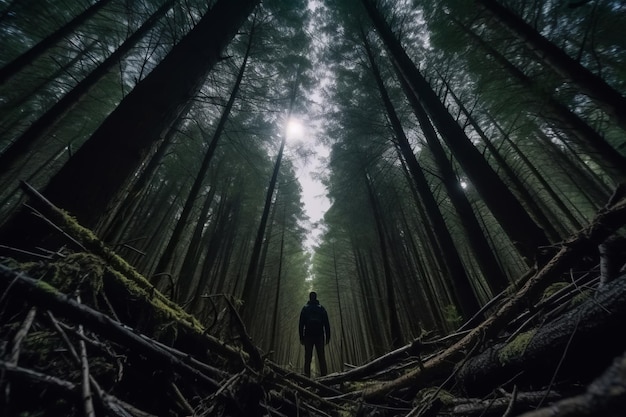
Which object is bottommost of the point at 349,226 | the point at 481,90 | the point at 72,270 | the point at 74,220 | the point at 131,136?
the point at 72,270

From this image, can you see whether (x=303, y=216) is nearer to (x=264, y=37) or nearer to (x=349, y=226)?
(x=349, y=226)

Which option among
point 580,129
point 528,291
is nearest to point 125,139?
point 528,291

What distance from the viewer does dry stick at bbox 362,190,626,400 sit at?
135 cm

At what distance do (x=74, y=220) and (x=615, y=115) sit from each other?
6694 millimetres

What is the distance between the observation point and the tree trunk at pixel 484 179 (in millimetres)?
3188

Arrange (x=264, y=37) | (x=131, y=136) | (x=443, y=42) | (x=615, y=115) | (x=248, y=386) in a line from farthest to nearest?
1. (x=264, y=37)
2. (x=443, y=42)
3. (x=615, y=115)
4. (x=131, y=136)
5. (x=248, y=386)

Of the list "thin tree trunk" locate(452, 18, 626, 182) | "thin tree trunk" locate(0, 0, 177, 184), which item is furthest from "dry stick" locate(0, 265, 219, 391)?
"thin tree trunk" locate(0, 0, 177, 184)

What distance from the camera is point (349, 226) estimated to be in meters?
13.9

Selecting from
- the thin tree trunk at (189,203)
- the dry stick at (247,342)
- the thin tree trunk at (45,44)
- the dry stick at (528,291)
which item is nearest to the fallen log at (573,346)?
the dry stick at (528,291)

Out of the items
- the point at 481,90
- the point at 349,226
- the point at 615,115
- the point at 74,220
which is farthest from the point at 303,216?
the point at 74,220

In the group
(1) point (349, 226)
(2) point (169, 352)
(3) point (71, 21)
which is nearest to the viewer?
(2) point (169, 352)

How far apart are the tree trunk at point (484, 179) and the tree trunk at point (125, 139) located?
397 cm

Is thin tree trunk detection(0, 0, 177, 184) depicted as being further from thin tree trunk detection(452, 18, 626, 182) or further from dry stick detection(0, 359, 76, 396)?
dry stick detection(0, 359, 76, 396)

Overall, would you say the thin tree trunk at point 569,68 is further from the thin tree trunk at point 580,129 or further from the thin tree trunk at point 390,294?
the thin tree trunk at point 390,294
